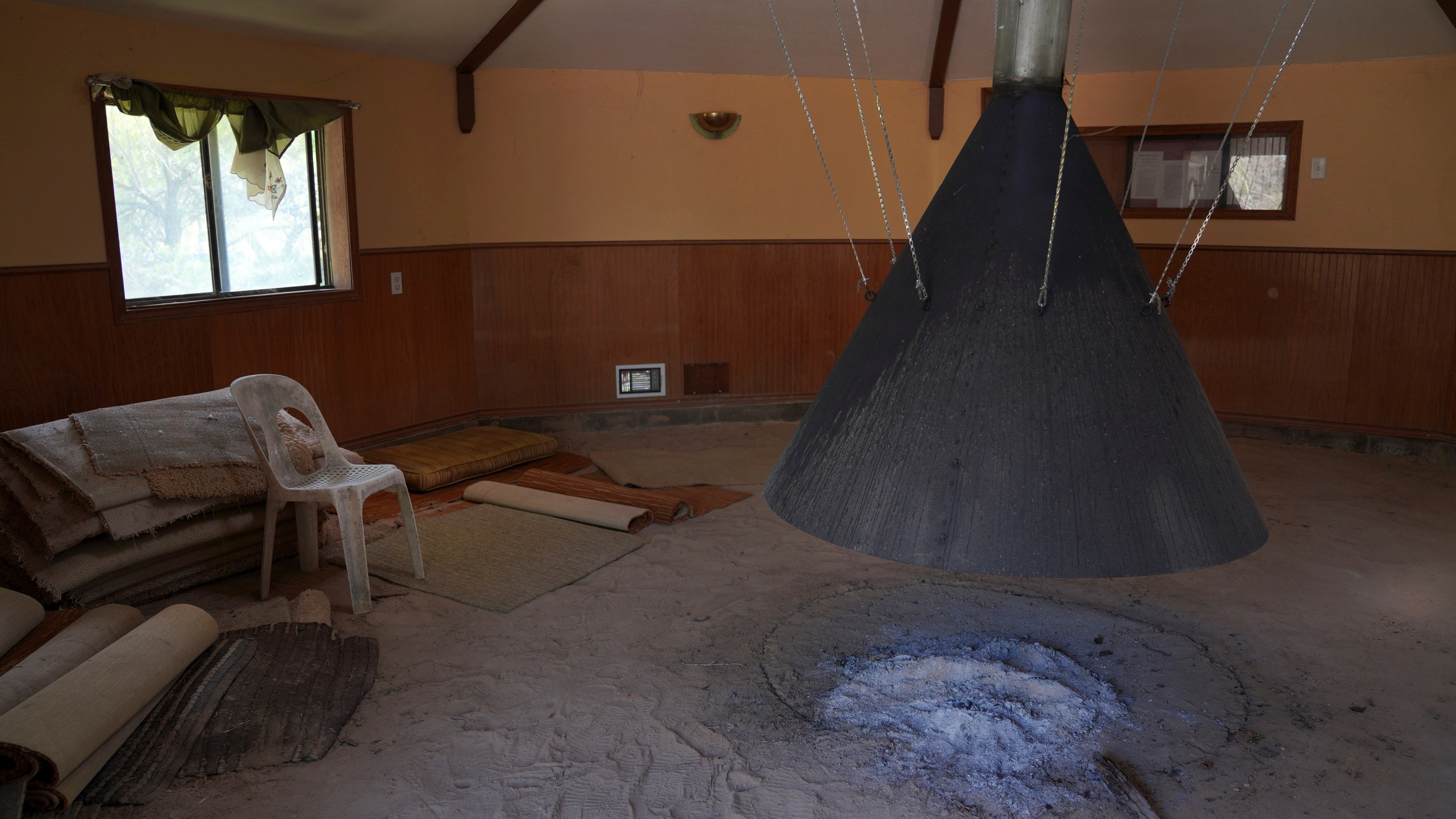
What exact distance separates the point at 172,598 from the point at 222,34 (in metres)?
2.64

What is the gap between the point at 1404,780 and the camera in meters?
2.52

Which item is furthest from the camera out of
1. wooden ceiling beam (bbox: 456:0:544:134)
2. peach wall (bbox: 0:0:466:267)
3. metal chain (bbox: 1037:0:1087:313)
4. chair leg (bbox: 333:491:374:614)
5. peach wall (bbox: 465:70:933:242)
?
peach wall (bbox: 465:70:933:242)

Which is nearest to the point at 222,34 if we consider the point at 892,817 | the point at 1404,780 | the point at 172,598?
the point at 172,598

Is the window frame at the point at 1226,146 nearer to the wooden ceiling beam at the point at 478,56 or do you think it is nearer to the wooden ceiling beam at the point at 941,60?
the wooden ceiling beam at the point at 941,60

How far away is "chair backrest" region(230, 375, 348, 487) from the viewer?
3.63 metres

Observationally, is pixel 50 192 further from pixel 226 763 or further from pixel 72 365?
pixel 226 763

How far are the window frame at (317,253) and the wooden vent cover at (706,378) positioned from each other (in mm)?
2121

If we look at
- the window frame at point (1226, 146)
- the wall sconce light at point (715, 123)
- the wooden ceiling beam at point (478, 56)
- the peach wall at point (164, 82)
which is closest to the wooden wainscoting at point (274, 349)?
the peach wall at point (164, 82)

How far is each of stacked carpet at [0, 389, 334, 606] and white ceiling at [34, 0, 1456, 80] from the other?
1.97m

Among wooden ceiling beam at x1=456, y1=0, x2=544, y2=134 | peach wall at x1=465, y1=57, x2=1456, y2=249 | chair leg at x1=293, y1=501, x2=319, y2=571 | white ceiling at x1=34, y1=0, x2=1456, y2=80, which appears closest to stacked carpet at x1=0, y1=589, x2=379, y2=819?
chair leg at x1=293, y1=501, x2=319, y2=571

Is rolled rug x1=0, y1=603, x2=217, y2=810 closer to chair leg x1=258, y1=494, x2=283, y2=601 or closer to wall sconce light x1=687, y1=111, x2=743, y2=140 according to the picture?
chair leg x1=258, y1=494, x2=283, y2=601

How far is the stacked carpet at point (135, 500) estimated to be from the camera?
3270 millimetres

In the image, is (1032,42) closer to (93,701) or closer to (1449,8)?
(93,701)

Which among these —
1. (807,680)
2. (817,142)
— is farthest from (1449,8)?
(807,680)
